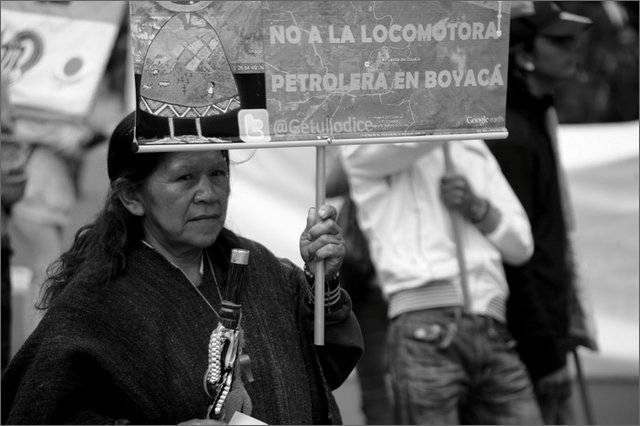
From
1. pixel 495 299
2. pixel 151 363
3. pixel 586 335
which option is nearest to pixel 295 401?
pixel 151 363

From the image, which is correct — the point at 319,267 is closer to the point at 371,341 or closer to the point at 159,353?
the point at 159,353

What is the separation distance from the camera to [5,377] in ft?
9.12

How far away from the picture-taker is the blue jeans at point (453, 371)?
13.5ft

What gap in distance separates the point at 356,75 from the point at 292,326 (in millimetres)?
666

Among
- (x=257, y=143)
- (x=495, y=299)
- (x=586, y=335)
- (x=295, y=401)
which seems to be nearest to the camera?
(x=257, y=143)

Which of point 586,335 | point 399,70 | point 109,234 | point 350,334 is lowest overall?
point 586,335

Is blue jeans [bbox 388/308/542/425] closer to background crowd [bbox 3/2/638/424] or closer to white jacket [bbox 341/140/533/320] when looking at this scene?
white jacket [bbox 341/140/533/320]

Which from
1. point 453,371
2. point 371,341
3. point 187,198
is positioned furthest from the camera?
point 371,341

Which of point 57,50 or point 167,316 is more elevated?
point 57,50

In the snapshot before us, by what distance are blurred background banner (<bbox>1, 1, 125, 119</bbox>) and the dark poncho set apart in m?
2.12

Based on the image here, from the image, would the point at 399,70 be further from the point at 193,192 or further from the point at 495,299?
the point at 495,299

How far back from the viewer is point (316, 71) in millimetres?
2709

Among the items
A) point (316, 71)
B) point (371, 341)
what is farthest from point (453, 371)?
point (316, 71)

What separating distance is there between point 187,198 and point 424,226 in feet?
4.99
